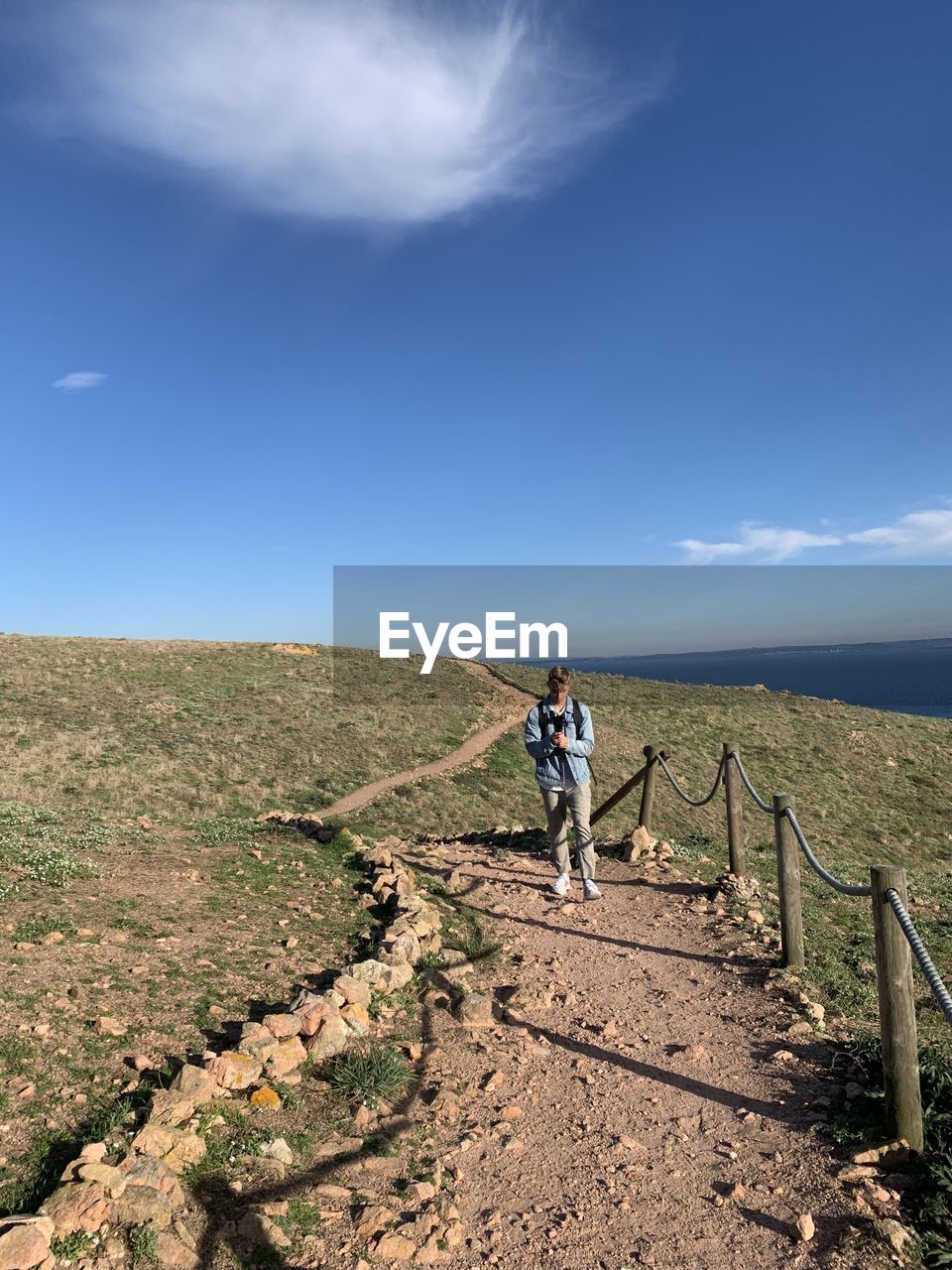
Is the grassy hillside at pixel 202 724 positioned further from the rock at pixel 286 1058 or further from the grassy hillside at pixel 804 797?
the rock at pixel 286 1058

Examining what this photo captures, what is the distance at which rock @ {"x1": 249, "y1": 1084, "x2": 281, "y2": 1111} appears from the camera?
467cm

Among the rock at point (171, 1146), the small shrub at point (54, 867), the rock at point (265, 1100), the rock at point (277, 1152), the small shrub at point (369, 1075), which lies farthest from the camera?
the small shrub at point (54, 867)

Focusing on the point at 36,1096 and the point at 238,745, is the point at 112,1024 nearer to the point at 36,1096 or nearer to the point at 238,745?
the point at 36,1096

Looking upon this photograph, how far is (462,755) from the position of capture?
29.8 meters

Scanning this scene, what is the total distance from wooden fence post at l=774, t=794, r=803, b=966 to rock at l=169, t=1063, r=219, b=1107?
5.28 metres

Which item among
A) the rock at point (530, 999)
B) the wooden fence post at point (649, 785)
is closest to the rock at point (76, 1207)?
the rock at point (530, 999)

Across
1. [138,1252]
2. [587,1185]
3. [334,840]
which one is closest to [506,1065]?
[587,1185]

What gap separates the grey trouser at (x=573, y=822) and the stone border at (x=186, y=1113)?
2343mm

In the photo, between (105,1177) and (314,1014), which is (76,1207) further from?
(314,1014)

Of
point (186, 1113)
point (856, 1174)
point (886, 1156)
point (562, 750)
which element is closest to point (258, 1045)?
point (186, 1113)

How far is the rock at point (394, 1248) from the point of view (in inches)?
141

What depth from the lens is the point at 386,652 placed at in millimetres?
53594

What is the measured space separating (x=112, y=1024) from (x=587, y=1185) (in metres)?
3.44

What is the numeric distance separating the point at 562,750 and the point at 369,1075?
14.3 feet
